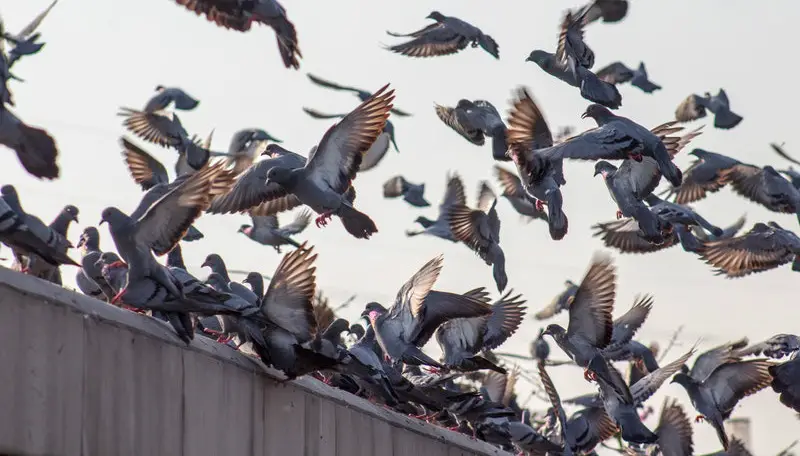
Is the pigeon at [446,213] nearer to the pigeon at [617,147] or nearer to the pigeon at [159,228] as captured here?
the pigeon at [617,147]

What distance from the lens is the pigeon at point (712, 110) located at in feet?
72.2

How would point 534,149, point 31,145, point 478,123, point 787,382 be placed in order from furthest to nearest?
point 478,123 < point 787,382 < point 534,149 < point 31,145

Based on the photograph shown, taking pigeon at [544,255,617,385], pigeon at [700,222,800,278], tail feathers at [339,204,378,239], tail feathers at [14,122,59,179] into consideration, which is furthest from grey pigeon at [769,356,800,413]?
tail feathers at [14,122,59,179]

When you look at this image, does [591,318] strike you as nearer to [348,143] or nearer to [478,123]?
[478,123]

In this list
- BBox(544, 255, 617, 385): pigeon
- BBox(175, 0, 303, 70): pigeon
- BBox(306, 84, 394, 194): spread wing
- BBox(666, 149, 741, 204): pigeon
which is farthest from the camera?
BBox(666, 149, 741, 204): pigeon

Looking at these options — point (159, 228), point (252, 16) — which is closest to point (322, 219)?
point (252, 16)

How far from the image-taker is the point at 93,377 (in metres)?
9.48

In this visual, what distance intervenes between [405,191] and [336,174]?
32.6 ft

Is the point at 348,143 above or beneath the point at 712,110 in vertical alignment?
beneath

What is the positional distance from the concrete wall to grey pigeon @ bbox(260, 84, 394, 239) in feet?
6.80

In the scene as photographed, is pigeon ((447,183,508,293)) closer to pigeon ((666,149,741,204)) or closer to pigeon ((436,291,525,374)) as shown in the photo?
pigeon ((436,291,525,374))

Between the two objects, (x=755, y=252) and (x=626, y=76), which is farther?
(x=626, y=76)

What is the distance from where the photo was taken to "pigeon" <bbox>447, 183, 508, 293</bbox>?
63.9ft

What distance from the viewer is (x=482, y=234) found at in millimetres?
19656
